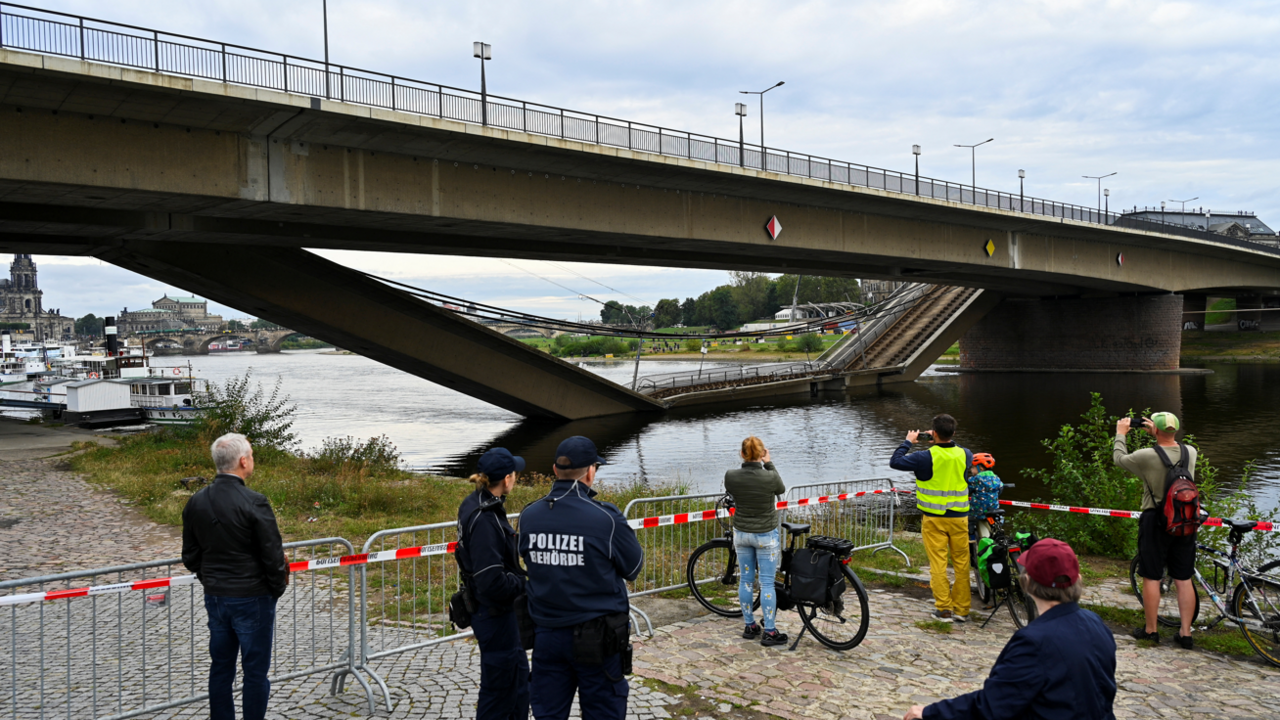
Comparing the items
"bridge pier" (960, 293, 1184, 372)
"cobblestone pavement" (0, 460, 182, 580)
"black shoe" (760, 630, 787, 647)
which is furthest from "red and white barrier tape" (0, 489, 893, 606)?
"bridge pier" (960, 293, 1184, 372)

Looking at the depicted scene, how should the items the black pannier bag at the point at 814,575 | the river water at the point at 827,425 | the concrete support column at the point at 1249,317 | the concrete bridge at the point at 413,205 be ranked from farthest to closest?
the concrete support column at the point at 1249,317 < the river water at the point at 827,425 < the concrete bridge at the point at 413,205 < the black pannier bag at the point at 814,575

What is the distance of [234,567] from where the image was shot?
4.84 metres

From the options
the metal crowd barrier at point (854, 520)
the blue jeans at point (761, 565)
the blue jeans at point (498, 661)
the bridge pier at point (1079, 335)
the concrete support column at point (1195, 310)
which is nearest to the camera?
the blue jeans at point (498, 661)

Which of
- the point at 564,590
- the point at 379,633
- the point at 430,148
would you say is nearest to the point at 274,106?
the point at 430,148

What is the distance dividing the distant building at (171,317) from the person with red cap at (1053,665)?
6542 inches

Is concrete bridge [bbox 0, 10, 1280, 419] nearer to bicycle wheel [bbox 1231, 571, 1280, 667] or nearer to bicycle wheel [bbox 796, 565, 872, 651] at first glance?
bicycle wheel [bbox 796, 565, 872, 651]

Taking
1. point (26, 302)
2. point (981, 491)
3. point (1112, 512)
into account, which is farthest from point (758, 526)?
point (26, 302)

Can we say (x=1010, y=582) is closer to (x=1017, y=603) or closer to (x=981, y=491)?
(x=1017, y=603)

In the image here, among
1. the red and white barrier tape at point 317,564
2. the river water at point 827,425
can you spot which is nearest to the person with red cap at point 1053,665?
the red and white barrier tape at point 317,564

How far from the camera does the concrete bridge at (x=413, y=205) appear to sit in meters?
15.8

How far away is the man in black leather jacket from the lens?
4828mm

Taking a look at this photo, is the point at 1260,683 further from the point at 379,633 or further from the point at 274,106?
the point at 274,106

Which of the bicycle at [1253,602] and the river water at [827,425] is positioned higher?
the bicycle at [1253,602]

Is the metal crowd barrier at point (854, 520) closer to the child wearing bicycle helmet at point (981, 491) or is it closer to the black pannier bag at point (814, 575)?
the child wearing bicycle helmet at point (981, 491)
